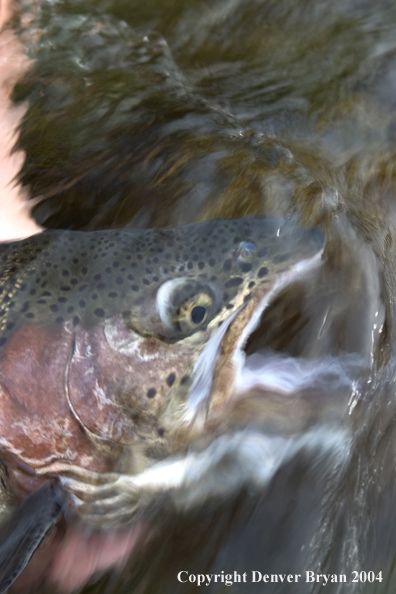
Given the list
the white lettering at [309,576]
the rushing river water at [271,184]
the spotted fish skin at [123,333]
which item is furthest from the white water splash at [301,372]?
the white lettering at [309,576]

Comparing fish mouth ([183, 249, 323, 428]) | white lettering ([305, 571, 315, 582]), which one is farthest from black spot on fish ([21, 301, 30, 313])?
white lettering ([305, 571, 315, 582])

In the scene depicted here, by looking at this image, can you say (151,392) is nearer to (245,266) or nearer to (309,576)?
(245,266)

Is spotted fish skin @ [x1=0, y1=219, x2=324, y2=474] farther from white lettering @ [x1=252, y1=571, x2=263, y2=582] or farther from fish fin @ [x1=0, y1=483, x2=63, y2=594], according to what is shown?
white lettering @ [x1=252, y1=571, x2=263, y2=582]

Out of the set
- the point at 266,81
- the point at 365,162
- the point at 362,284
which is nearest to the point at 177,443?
the point at 362,284

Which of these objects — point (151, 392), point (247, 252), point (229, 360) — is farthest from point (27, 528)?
point (247, 252)

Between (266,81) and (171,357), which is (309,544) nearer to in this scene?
(171,357)

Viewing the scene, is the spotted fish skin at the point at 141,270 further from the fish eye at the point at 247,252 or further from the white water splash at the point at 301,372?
the white water splash at the point at 301,372
